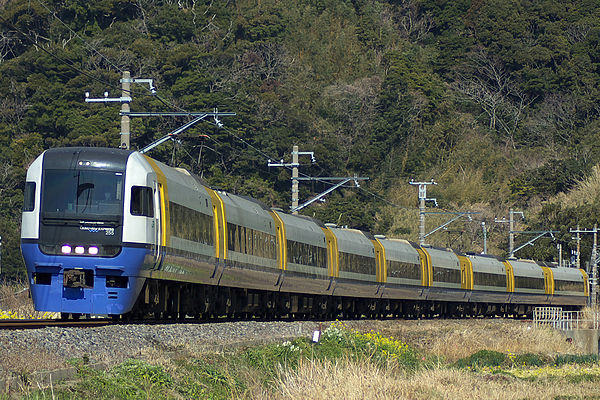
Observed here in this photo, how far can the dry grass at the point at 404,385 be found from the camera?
52.5 ft

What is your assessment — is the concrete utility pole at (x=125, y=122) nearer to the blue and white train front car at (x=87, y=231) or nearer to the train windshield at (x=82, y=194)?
the blue and white train front car at (x=87, y=231)

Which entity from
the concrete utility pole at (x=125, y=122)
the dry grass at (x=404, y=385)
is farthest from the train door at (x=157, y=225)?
the dry grass at (x=404, y=385)

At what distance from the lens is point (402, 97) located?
3907 inches

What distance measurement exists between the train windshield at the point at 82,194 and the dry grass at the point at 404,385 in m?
4.46

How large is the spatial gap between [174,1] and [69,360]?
278ft

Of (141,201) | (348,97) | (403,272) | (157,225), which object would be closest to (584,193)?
(348,97)

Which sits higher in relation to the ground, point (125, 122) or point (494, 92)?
point (494, 92)

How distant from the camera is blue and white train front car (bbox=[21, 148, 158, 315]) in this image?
66.3ft

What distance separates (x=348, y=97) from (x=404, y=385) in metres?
81.0

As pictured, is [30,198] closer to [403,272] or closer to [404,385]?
[404,385]

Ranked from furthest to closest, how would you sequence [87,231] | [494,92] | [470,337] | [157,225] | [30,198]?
[494,92]
[470,337]
[157,225]
[30,198]
[87,231]

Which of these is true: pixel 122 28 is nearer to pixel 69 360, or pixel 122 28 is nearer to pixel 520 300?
pixel 520 300

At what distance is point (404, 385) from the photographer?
61.2 feet

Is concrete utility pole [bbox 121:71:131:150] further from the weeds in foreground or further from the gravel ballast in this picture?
the weeds in foreground
